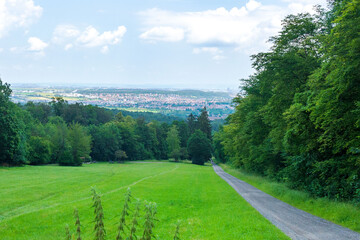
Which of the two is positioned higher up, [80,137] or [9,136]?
[9,136]

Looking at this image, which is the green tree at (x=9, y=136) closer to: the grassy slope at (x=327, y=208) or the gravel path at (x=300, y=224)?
the grassy slope at (x=327, y=208)

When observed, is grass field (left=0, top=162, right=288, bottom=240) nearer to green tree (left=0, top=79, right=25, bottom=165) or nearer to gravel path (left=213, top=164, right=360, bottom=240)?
gravel path (left=213, top=164, right=360, bottom=240)

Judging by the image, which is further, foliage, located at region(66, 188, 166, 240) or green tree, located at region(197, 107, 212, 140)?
green tree, located at region(197, 107, 212, 140)

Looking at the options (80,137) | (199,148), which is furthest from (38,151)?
(199,148)

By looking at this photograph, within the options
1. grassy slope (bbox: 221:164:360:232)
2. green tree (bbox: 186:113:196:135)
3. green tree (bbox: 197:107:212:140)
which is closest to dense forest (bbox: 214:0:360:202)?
grassy slope (bbox: 221:164:360:232)

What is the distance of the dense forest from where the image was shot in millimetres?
16703

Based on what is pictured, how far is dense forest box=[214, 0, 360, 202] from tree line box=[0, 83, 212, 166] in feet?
156

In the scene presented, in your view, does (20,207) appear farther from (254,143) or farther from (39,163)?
(39,163)

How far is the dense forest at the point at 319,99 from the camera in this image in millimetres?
16703

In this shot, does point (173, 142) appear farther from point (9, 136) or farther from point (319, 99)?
point (319, 99)

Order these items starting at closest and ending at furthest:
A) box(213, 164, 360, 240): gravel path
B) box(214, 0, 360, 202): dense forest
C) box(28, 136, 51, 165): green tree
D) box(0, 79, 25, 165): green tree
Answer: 1. box(213, 164, 360, 240): gravel path
2. box(214, 0, 360, 202): dense forest
3. box(0, 79, 25, 165): green tree
4. box(28, 136, 51, 165): green tree

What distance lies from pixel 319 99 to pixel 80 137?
255ft

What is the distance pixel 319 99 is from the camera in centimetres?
1830

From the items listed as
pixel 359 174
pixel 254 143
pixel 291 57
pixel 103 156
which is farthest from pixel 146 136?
pixel 359 174
